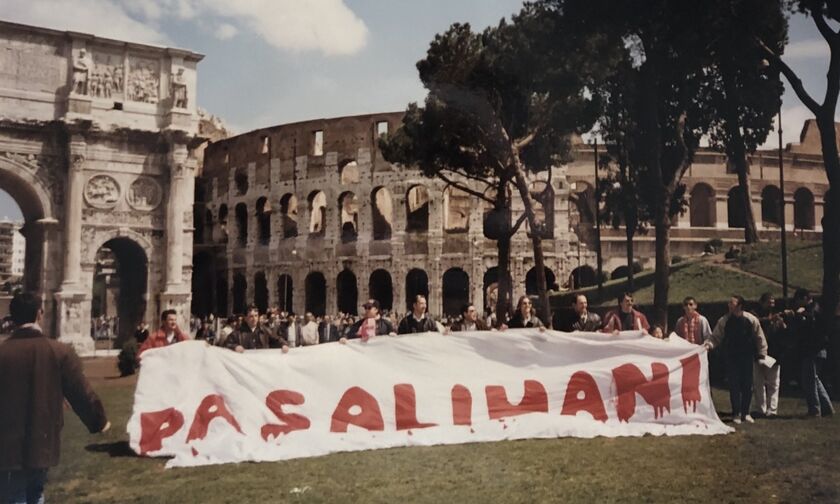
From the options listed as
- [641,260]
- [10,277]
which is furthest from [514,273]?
[10,277]

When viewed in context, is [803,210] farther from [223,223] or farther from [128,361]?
[223,223]

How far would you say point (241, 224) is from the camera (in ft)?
133

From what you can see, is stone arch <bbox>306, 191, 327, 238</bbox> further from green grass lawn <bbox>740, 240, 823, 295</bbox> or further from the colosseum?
green grass lawn <bbox>740, 240, 823, 295</bbox>

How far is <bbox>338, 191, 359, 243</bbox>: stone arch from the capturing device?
116 feet

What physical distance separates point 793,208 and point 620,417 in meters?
19.2

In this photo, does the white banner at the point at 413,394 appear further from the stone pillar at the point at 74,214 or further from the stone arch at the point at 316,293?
the stone arch at the point at 316,293

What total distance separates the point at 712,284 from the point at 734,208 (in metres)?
11.8

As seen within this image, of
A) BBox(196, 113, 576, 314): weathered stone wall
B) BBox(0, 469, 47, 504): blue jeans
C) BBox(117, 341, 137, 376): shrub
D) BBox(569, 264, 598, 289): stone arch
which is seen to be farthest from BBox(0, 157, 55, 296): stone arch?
BBox(569, 264, 598, 289): stone arch

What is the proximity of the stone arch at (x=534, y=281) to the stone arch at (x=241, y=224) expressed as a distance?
619 inches

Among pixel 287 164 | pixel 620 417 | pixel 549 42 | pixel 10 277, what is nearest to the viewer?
pixel 620 417

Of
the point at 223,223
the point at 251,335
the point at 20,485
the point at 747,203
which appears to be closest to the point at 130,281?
the point at 223,223

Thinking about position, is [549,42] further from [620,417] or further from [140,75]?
[140,75]

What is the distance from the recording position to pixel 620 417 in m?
8.61

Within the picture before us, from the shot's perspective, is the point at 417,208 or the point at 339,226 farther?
the point at 417,208
